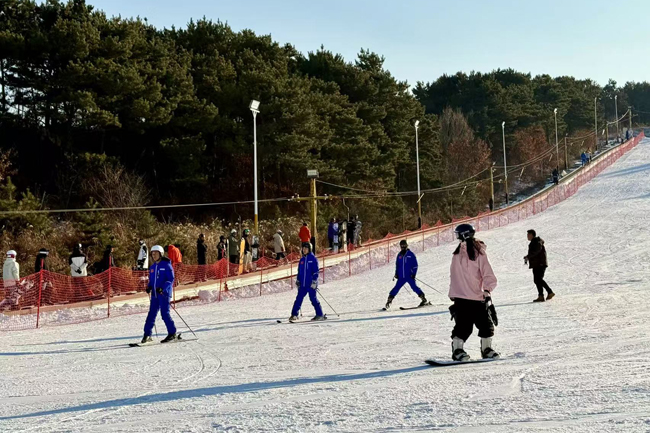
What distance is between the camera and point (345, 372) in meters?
8.82

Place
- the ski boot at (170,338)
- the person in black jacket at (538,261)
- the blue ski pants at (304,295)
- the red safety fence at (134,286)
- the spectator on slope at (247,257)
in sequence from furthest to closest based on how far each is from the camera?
1. the spectator on slope at (247,257)
2. the red safety fence at (134,286)
3. the person in black jacket at (538,261)
4. the blue ski pants at (304,295)
5. the ski boot at (170,338)

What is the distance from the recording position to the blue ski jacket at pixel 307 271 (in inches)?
581

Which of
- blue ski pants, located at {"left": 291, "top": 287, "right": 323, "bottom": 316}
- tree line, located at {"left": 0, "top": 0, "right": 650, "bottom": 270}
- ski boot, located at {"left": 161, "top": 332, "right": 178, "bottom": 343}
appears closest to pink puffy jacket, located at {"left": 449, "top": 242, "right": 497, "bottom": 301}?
ski boot, located at {"left": 161, "top": 332, "right": 178, "bottom": 343}

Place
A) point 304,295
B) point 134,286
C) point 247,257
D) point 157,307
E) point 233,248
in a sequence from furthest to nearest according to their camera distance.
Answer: point 247,257 → point 233,248 → point 134,286 → point 304,295 → point 157,307

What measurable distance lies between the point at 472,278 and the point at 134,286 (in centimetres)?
1407

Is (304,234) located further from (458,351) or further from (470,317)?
(470,317)

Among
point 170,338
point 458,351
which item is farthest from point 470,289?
point 170,338

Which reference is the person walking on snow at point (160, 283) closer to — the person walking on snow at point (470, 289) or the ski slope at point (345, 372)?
the ski slope at point (345, 372)

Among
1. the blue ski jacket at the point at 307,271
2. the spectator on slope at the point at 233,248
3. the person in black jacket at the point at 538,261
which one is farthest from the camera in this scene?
the spectator on slope at the point at 233,248

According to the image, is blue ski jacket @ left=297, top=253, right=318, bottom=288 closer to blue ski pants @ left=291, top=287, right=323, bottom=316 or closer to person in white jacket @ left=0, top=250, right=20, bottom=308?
blue ski pants @ left=291, top=287, right=323, bottom=316

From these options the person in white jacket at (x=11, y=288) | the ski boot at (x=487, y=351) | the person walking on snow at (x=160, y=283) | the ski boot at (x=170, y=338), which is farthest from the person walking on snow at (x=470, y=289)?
the person in white jacket at (x=11, y=288)

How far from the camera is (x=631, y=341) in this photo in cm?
986

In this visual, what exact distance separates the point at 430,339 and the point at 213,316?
7.22m

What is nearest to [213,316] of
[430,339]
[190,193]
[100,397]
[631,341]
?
[430,339]
